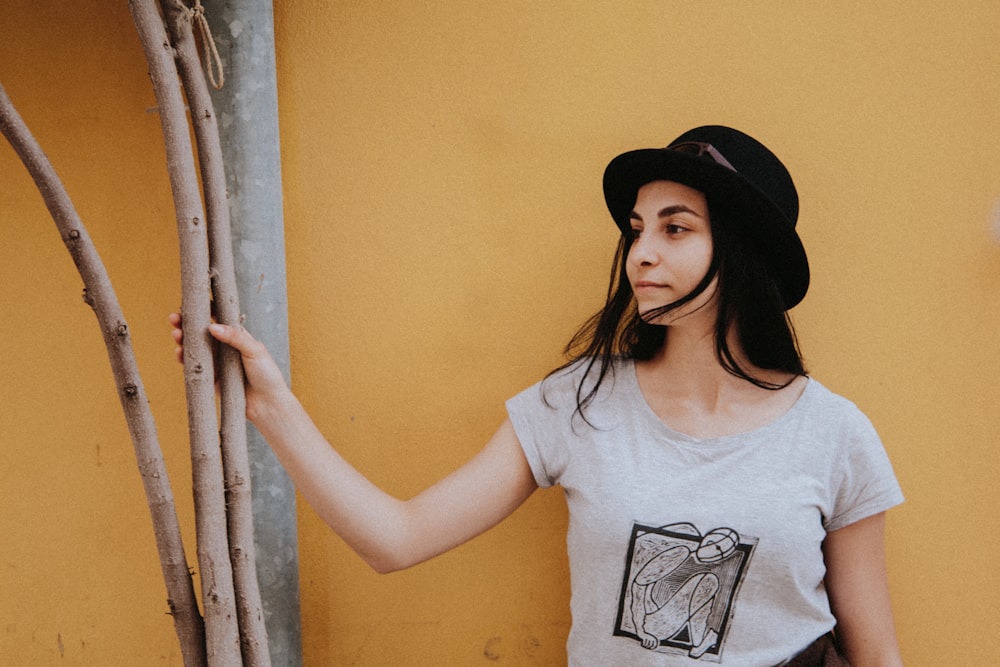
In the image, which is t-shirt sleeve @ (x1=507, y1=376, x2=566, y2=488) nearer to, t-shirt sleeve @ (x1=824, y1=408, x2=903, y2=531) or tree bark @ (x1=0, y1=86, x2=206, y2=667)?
t-shirt sleeve @ (x1=824, y1=408, x2=903, y2=531)

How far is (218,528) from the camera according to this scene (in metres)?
1.22

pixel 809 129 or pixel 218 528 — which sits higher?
pixel 809 129

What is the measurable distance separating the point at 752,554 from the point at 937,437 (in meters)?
0.71

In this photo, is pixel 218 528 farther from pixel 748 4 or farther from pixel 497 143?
pixel 748 4

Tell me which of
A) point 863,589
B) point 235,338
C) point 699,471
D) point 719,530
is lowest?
point 863,589

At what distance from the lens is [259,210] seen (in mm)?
1616

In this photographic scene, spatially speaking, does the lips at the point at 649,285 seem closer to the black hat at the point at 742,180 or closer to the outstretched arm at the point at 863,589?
the black hat at the point at 742,180

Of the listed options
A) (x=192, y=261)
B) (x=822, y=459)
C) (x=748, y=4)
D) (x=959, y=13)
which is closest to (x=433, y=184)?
(x=192, y=261)

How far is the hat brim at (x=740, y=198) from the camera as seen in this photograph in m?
1.41

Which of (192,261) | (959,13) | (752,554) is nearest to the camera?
(192,261)

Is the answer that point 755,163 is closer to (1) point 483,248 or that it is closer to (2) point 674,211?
(2) point 674,211

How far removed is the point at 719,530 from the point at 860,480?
1.06 feet

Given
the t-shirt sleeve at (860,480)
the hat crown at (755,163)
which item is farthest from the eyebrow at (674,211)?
the t-shirt sleeve at (860,480)

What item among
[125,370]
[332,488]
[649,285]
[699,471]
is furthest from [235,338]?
[699,471]
